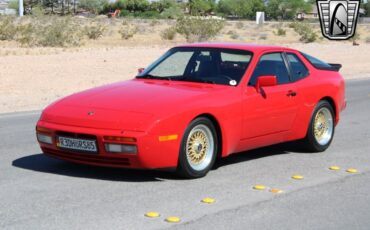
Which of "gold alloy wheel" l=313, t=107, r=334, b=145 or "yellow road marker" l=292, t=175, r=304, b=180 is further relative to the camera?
"gold alloy wheel" l=313, t=107, r=334, b=145

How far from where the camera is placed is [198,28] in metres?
44.9

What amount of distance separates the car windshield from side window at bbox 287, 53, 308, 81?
847 mm

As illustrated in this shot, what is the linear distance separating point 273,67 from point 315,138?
1.21 metres

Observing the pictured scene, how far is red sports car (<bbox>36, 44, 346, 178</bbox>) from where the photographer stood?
24.9 ft

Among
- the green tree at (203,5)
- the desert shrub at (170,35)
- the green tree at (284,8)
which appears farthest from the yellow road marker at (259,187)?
the green tree at (284,8)

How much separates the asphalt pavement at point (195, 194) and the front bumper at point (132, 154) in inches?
8.8

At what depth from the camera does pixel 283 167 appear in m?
8.95

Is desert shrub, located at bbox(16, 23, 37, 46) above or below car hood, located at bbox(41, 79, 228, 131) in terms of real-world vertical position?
below

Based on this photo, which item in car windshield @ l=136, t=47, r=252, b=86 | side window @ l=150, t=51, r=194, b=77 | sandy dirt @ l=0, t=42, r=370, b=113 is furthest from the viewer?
sandy dirt @ l=0, t=42, r=370, b=113

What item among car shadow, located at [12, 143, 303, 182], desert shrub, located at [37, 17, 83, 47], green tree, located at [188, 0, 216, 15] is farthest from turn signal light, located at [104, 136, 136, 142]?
green tree, located at [188, 0, 216, 15]

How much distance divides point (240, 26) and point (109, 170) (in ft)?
213

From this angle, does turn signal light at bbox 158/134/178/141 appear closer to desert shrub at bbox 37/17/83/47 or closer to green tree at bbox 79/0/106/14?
desert shrub at bbox 37/17/83/47

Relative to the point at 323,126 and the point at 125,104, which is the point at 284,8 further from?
the point at 125,104

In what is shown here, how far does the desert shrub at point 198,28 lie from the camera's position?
4488 centimetres
